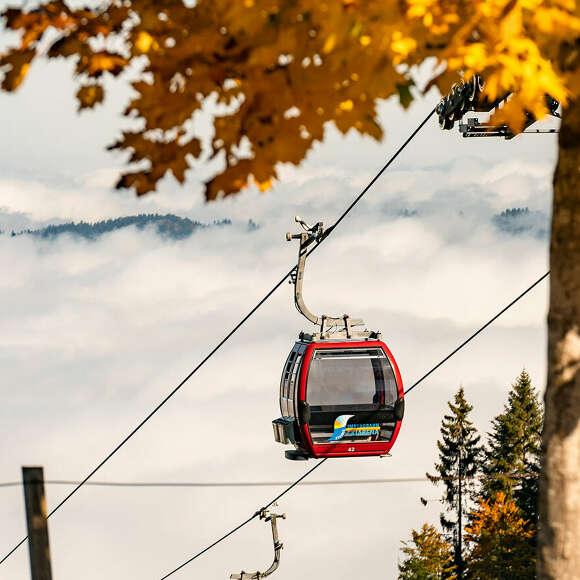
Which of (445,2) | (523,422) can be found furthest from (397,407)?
(523,422)

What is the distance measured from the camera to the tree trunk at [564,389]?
532cm

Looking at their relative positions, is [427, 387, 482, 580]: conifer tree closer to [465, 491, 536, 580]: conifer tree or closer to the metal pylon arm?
[465, 491, 536, 580]: conifer tree

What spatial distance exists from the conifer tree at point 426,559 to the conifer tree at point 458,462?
905 cm

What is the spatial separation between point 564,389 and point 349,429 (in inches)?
380

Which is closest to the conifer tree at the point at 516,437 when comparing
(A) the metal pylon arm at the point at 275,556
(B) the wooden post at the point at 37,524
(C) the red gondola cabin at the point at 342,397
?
(A) the metal pylon arm at the point at 275,556

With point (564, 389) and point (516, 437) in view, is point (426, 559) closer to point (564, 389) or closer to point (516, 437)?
point (516, 437)

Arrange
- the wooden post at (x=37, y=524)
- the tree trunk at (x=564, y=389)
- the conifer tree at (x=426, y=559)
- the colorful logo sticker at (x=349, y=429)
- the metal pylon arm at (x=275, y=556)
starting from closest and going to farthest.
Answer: the tree trunk at (x=564, y=389) < the wooden post at (x=37, y=524) < the colorful logo sticker at (x=349, y=429) < the metal pylon arm at (x=275, y=556) < the conifer tree at (x=426, y=559)

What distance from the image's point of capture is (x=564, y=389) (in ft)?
17.6

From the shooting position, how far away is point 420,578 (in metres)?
51.9

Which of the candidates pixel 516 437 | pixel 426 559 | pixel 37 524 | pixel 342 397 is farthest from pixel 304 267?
pixel 516 437

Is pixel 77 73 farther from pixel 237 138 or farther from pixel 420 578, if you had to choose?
pixel 420 578

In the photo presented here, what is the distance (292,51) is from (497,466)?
58.4 m

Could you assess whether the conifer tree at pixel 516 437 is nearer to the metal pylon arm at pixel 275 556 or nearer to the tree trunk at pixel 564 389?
the metal pylon arm at pixel 275 556

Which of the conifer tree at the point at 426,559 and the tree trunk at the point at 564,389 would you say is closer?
the tree trunk at the point at 564,389
